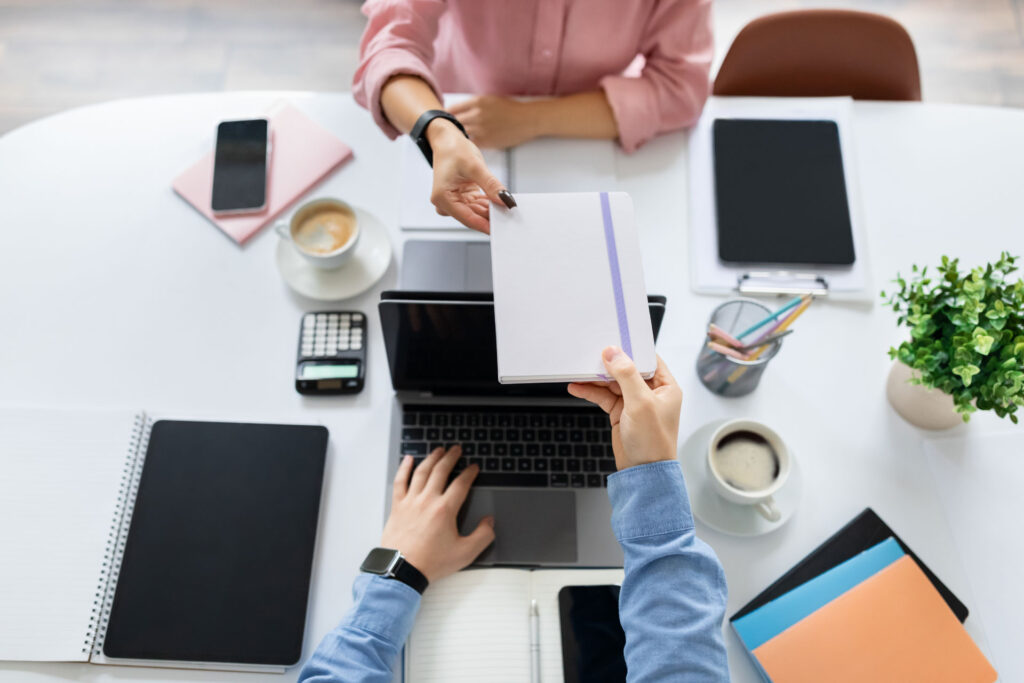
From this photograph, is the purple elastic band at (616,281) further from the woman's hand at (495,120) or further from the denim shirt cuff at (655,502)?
the woman's hand at (495,120)

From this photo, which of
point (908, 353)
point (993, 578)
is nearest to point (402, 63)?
point (908, 353)

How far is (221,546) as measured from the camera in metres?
0.84

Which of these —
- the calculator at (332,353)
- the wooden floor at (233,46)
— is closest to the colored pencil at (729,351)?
the calculator at (332,353)

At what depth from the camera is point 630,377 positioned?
65cm

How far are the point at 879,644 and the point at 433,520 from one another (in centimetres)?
56

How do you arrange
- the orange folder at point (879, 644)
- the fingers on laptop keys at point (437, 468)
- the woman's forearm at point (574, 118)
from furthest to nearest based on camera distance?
the woman's forearm at point (574, 118)
the fingers on laptop keys at point (437, 468)
the orange folder at point (879, 644)

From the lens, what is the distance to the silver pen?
2.62ft

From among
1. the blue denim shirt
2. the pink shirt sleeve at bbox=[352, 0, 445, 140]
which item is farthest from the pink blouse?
the blue denim shirt

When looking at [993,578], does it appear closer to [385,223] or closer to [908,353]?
[908,353]

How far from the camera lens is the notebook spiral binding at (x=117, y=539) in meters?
0.80

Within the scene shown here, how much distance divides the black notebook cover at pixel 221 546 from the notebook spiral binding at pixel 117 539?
15 mm

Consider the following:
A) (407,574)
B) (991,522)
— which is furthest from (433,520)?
(991,522)

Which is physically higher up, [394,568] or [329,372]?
[329,372]

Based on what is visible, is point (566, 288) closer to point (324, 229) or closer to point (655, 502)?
point (655, 502)
